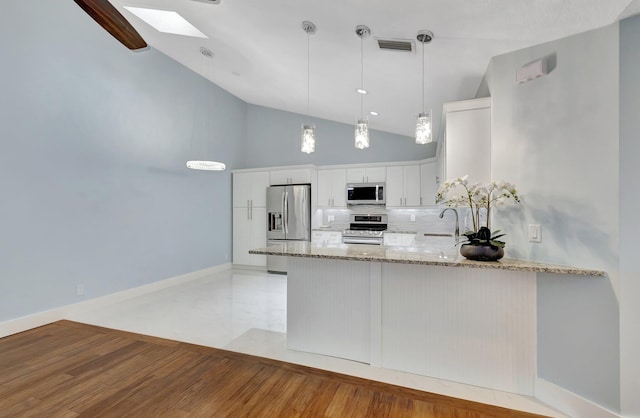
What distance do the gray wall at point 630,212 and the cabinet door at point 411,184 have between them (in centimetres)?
359

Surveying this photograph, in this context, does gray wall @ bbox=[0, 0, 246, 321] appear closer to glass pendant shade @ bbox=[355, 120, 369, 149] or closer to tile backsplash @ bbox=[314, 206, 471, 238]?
tile backsplash @ bbox=[314, 206, 471, 238]

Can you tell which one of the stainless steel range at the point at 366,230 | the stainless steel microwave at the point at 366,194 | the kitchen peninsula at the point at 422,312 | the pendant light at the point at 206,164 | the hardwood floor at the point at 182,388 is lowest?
the hardwood floor at the point at 182,388

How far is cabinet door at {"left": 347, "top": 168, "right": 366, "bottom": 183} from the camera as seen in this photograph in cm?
563

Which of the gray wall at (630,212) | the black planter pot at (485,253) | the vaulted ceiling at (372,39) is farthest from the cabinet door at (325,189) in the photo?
the gray wall at (630,212)

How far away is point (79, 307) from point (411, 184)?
5.22 metres

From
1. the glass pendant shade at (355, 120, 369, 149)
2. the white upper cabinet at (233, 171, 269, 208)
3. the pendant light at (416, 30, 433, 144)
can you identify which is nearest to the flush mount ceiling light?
the glass pendant shade at (355, 120, 369, 149)

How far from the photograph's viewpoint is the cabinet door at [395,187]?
→ 5.35 m

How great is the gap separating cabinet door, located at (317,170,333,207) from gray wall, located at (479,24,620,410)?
3.88 m

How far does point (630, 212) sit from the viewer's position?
1599mm

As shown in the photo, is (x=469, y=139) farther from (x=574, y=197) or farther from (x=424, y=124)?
(x=574, y=197)

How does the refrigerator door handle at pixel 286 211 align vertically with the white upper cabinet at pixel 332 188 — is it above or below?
below

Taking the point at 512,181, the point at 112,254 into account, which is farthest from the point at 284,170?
the point at 512,181

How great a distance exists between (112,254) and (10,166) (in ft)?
4.98

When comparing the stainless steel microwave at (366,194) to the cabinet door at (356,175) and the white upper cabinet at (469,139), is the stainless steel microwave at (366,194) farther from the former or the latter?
the white upper cabinet at (469,139)
